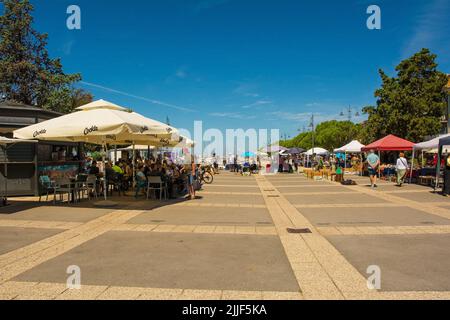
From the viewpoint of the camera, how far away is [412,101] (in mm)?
32531

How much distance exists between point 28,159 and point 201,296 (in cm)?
1182

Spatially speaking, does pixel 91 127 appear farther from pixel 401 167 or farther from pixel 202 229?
pixel 401 167

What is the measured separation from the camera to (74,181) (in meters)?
11.9

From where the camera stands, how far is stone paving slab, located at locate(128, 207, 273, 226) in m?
8.27

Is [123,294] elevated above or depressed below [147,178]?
below

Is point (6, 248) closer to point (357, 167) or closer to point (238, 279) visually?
point (238, 279)

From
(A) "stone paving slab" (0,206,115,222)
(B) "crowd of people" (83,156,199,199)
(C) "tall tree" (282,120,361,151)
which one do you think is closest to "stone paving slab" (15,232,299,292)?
(A) "stone paving slab" (0,206,115,222)

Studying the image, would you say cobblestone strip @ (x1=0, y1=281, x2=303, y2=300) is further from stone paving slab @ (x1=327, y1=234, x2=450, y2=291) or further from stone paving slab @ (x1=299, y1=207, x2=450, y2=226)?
stone paving slab @ (x1=299, y1=207, x2=450, y2=226)

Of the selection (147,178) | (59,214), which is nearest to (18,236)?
(59,214)

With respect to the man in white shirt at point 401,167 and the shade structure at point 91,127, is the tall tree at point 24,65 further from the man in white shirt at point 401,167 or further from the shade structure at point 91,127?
the man in white shirt at point 401,167

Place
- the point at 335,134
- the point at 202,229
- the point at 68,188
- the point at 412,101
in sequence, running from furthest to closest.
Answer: the point at 335,134 < the point at 412,101 < the point at 68,188 < the point at 202,229

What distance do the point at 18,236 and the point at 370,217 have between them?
7.93m

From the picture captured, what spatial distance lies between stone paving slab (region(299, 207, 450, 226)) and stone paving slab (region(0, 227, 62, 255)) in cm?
580

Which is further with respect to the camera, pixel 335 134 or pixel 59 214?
pixel 335 134
